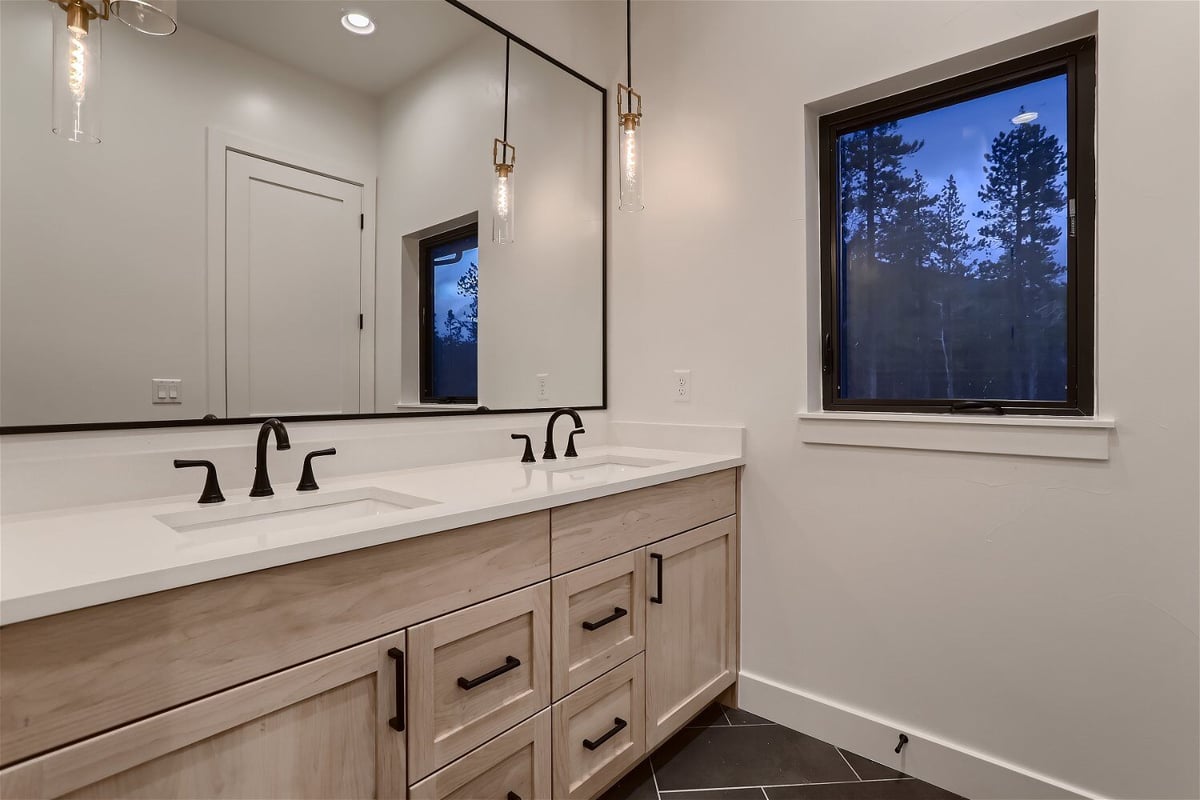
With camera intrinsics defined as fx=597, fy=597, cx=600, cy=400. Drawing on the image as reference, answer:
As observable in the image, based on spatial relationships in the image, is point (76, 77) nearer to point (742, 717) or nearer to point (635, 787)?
point (635, 787)

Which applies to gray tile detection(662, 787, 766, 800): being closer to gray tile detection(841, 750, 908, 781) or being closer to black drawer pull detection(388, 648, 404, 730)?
gray tile detection(841, 750, 908, 781)

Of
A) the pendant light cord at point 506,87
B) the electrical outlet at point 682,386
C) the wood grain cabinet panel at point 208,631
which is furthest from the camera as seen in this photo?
the electrical outlet at point 682,386

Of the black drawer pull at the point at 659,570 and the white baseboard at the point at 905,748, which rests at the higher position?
the black drawer pull at the point at 659,570

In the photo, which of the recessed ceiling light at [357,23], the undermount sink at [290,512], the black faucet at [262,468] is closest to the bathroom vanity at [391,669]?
the undermount sink at [290,512]

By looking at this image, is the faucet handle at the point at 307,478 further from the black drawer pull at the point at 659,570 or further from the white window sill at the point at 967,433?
the white window sill at the point at 967,433

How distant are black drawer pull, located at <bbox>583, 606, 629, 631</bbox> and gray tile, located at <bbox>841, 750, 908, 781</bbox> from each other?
0.84m

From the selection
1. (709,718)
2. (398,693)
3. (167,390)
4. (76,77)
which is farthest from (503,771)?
(76,77)

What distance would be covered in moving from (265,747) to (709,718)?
57.5 inches

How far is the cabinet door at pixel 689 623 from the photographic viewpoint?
161 cm

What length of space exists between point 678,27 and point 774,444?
1.53 m

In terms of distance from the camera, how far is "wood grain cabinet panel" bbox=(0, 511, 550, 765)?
0.70 metres

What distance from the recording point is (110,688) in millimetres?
749

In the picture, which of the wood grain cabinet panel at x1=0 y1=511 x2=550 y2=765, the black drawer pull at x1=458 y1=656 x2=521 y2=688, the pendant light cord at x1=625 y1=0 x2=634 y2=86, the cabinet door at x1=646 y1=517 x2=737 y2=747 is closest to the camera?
the wood grain cabinet panel at x1=0 y1=511 x2=550 y2=765

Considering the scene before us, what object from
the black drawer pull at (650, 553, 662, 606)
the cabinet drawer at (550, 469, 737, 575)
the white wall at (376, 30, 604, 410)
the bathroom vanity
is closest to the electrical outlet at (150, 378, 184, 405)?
the bathroom vanity
